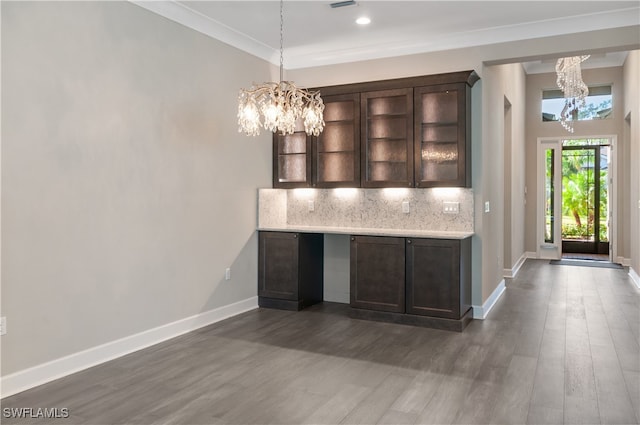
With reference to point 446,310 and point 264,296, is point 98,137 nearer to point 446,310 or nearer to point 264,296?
point 264,296

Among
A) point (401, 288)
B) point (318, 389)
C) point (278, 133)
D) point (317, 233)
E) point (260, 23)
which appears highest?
point (260, 23)

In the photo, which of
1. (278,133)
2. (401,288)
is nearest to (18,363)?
(401,288)

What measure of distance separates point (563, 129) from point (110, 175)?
8.78 meters

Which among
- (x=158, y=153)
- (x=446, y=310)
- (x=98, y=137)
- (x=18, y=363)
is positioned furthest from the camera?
(x=446, y=310)

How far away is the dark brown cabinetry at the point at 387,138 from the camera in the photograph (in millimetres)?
5227

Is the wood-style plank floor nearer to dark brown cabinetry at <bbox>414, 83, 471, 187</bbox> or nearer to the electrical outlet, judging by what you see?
the electrical outlet

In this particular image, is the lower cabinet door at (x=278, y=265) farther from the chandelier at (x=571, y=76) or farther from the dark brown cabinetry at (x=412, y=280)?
the chandelier at (x=571, y=76)

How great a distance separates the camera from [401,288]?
4.93 m

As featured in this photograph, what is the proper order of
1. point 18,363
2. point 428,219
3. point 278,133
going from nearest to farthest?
point 18,363, point 428,219, point 278,133

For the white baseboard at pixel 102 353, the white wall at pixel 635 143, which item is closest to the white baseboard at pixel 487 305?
the white wall at pixel 635 143

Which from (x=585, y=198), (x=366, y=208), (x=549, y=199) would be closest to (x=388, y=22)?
(x=366, y=208)

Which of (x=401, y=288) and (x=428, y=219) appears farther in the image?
(x=428, y=219)

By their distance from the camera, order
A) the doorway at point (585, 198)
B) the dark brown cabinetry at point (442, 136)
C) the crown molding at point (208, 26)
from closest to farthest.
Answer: the crown molding at point (208, 26) < the dark brown cabinetry at point (442, 136) < the doorway at point (585, 198)

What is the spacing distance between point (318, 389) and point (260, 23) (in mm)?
3457
